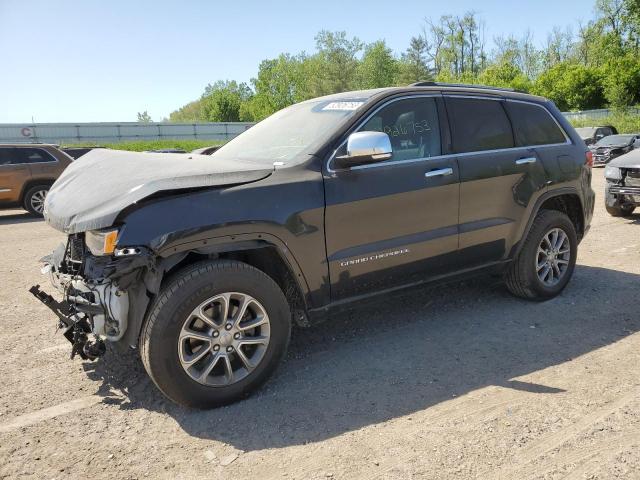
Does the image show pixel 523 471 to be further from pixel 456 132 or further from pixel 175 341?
pixel 456 132

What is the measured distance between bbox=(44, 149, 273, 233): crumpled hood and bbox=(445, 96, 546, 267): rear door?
1.70 metres

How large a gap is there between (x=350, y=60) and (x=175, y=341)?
7260cm

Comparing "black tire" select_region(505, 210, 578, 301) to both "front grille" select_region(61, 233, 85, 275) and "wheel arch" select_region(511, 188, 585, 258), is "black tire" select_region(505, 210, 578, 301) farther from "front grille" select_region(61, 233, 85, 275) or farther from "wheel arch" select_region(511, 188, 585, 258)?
"front grille" select_region(61, 233, 85, 275)

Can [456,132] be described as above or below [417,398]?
A: above

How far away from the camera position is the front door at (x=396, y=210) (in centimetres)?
347

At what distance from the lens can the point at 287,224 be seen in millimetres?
3221

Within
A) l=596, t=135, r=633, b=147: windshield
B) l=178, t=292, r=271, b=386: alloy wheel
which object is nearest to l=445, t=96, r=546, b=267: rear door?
l=178, t=292, r=271, b=386: alloy wheel

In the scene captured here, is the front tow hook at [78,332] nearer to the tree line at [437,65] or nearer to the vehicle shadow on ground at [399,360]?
the vehicle shadow on ground at [399,360]

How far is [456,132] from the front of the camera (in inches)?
163

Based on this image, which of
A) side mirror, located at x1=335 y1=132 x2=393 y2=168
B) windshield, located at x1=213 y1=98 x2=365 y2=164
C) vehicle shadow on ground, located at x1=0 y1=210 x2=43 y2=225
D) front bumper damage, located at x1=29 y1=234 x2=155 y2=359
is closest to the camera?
front bumper damage, located at x1=29 y1=234 x2=155 y2=359

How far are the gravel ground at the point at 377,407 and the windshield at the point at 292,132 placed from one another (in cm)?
150

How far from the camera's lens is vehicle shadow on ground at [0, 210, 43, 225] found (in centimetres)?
1198

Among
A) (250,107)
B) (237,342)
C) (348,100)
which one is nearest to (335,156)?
(348,100)

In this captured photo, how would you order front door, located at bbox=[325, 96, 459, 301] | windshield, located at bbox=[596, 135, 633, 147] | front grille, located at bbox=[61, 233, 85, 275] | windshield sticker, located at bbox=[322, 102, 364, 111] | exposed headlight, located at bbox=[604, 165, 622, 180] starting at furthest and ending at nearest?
windshield, located at bbox=[596, 135, 633, 147] → exposed headlight, located at bbox=[604, 165, 622, 180] → windshield sticker, located at bbox=[322, 102, 364, 111] → front door, located at bbox=[325, 96, 459, 301] → front grille, located at bbox=[61, 233, 85, 275]
